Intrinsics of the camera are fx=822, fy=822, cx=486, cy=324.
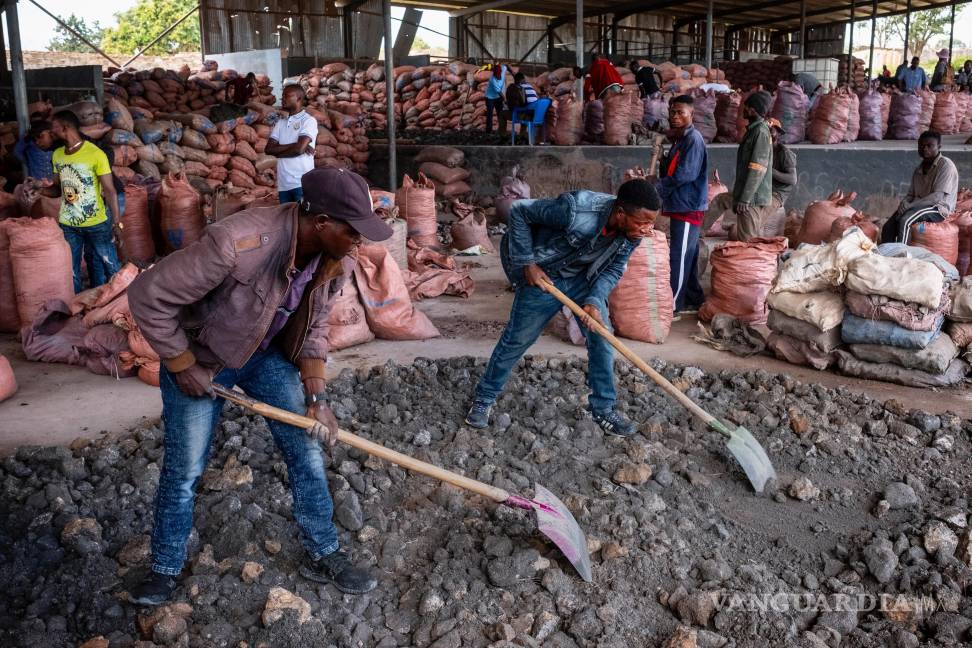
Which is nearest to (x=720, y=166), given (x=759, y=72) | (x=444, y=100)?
(x=444, y=100)

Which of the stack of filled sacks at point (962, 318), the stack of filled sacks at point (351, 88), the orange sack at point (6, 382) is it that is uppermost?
the stack of filled sacks at point (351, 88)

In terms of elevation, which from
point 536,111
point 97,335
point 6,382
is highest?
point 536,111

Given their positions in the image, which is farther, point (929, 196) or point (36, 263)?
point (929, 196)

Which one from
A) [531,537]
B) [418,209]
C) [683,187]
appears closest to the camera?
[531,537]

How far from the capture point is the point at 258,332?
6.86ft

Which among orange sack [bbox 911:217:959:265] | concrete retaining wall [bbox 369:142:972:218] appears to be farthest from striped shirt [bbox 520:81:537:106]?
orange sack [bbox 911:217:959:265]

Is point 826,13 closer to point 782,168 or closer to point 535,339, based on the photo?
point 782,168

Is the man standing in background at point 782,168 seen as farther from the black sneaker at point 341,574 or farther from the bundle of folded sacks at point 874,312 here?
the black sneaker at point 341,574

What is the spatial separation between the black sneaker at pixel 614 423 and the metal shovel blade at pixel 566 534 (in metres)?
1.05

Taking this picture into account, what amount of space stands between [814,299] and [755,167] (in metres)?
1.29

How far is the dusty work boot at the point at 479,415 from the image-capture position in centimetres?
371

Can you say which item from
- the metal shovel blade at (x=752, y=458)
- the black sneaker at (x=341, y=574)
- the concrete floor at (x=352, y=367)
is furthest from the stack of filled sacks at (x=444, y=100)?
the black sneaker at (x=341, y=574)

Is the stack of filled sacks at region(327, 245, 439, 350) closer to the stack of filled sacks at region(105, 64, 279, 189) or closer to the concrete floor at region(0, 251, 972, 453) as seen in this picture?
the concrete floor at region(0, 251, 972, 453)

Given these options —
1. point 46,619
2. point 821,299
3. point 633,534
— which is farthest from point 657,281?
point 46,619
